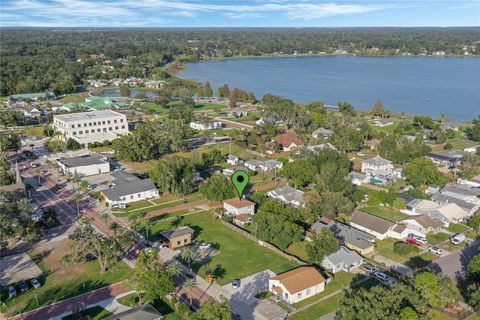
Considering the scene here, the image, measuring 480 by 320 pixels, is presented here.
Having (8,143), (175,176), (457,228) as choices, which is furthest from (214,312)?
(8,143)

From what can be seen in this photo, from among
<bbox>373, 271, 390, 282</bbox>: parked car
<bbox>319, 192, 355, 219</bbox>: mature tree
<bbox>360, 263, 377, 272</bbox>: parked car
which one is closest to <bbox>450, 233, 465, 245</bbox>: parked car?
<bbox>319, 192, 355, 219</bbox>: mature tree

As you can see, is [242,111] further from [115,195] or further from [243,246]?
[243,246]

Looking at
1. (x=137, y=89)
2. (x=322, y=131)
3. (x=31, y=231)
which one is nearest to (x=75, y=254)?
(x=31, y=231)

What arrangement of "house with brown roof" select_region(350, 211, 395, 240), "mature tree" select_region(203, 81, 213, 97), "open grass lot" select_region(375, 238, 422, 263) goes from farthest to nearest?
"mature tree" select_region(203, 81, 213, 97) < "house with brown roof" select_region(350, 211, 395, 240) < "open grass lot" select_region(375, 238, 422, 263)

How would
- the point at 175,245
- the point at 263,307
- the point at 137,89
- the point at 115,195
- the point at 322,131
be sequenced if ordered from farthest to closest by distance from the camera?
the point at 137,89 → the point at 322,131 → the point at 115,195 → the point at 175,245 → the point at 263,307

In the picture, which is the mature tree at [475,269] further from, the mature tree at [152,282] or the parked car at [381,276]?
the mature tree at [152,282]

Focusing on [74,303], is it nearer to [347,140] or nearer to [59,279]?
[59,279]

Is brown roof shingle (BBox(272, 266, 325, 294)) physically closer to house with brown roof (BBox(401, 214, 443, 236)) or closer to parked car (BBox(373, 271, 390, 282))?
parked car (BBox(373, 271, 390, 282))
